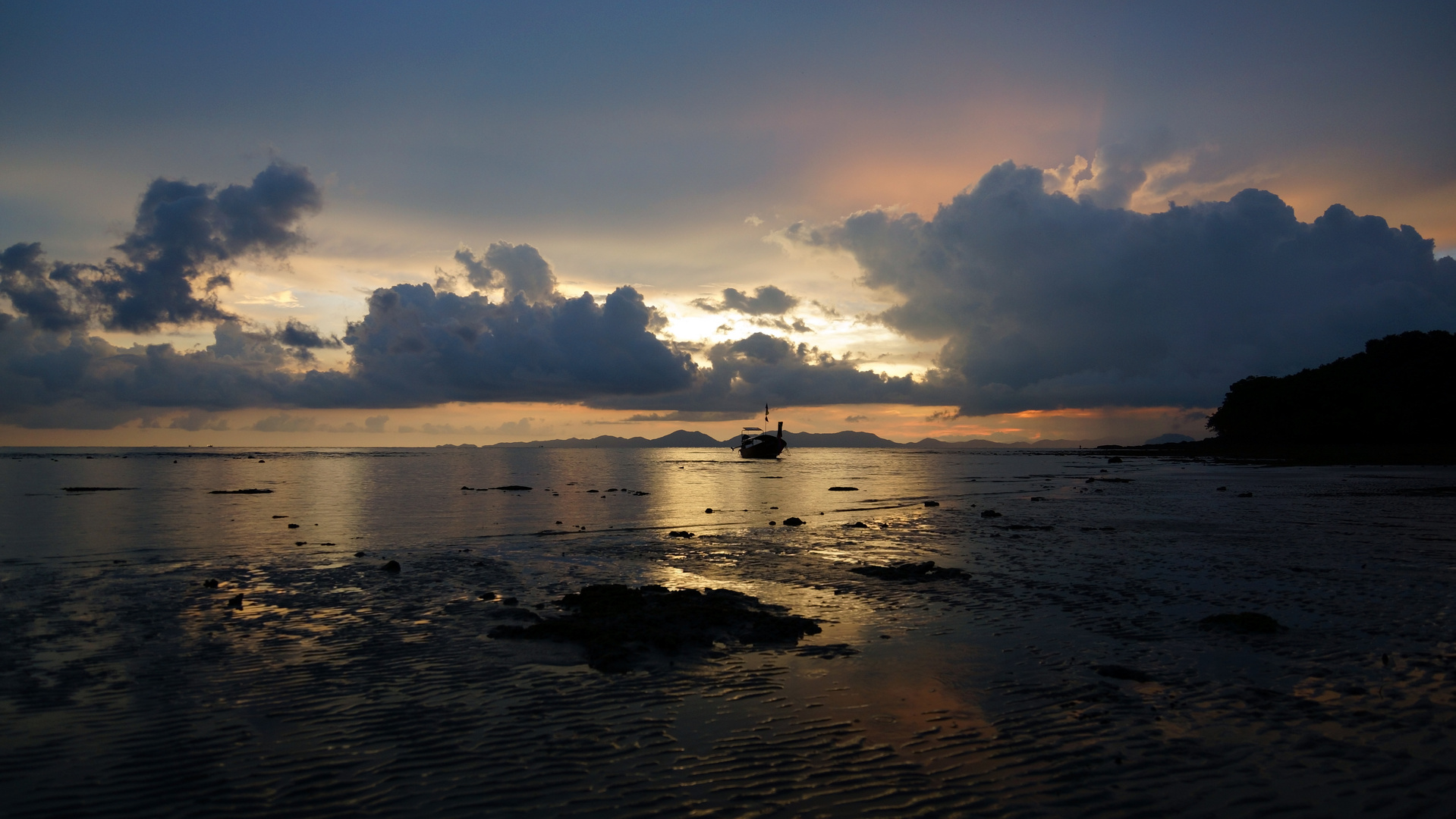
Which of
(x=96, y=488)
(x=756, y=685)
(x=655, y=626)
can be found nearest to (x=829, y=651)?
(x=756, y=685)

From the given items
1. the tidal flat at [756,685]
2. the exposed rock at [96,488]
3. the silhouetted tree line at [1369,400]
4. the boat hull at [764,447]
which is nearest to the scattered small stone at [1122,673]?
the tidal flat at [756,685]

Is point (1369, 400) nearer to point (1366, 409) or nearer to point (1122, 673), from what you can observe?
point (1366, 409)

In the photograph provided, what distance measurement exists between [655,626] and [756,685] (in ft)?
12.5

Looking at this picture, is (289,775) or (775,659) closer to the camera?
(289,775)

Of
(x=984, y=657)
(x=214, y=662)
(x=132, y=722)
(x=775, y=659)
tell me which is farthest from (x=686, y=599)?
(x=132, y=722)

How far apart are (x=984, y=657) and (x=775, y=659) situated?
3833 millimetres

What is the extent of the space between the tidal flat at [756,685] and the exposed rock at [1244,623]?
0.28 ft

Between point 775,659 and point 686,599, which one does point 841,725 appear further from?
point 686,599

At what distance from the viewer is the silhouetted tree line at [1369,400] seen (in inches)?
4584

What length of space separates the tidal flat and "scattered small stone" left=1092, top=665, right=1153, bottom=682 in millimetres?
59

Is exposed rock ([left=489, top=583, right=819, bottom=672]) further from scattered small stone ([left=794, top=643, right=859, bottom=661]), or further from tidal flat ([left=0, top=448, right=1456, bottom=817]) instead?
scattered small stone ([left=794, top=643, right=859, bottom=661])

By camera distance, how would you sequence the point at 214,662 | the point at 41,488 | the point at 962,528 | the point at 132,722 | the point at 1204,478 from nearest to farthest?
the point at 132,722, the point at 214,662, the point at 962,528, the point at 41,488, the point at 1204,478

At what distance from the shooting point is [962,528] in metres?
34.9

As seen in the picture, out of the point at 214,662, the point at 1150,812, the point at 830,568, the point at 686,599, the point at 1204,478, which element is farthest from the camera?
the point at 1204,478
